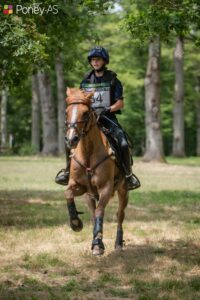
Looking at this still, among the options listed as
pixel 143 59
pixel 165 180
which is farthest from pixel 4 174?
pixel 143 59

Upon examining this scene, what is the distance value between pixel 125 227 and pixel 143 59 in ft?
149

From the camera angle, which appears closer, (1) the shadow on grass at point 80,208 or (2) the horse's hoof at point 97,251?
(2) the horse's hoof at point 97,251

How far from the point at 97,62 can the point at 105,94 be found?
0.56 metres

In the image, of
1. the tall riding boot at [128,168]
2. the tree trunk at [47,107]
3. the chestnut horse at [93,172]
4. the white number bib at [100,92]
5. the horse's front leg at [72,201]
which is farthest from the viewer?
the tree trunk at [47,107]

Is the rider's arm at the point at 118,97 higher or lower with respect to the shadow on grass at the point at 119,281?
higher

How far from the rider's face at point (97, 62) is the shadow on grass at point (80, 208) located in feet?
16.4

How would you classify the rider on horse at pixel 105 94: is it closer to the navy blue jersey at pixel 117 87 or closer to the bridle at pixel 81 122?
the navy blue jersey at pixel 117 87

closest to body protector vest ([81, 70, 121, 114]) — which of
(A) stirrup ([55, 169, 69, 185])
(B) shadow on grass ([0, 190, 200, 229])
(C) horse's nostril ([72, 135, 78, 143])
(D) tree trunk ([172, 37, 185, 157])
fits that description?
(A) stirrup ([55, 169, 69, 185])

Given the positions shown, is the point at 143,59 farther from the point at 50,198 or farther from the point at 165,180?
the point at 50,198

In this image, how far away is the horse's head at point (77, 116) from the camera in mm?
8281

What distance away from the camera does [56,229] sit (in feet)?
43.4

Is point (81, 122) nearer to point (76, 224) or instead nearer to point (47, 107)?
point (76, 224)

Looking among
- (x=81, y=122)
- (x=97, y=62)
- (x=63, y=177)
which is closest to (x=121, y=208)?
(x=63, y=177)

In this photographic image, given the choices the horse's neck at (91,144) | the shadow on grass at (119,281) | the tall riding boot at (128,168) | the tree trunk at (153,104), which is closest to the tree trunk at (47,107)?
the tree trunk at (153,104)
